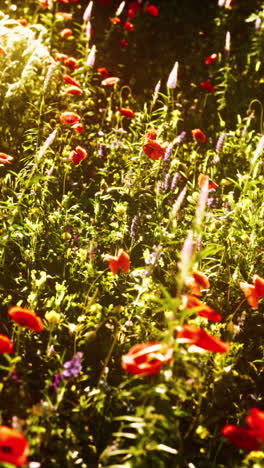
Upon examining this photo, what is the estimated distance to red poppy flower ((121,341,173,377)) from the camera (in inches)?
53.2

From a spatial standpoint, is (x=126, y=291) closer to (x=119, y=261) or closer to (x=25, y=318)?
(x=119, y=261)

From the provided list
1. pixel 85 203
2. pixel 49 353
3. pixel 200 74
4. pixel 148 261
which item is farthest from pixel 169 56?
pixel 49 353

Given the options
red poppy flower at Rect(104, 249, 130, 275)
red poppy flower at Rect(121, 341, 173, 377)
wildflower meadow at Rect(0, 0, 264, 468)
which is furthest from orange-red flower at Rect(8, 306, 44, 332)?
red poppy flower at Rect(104, 249, 130, 275)

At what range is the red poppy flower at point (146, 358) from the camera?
135 centimetres

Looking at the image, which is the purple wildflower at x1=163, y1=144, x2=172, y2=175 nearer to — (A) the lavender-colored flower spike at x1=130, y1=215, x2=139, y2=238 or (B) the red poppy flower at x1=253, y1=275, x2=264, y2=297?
(A) the lavender-colored flower spike at x1=130, y1=215, x2=139, y2=238

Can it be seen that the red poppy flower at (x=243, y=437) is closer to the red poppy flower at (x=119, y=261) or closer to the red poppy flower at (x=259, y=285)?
the red poppy flower at (x=259, y=285)

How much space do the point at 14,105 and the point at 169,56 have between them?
8.54 ft

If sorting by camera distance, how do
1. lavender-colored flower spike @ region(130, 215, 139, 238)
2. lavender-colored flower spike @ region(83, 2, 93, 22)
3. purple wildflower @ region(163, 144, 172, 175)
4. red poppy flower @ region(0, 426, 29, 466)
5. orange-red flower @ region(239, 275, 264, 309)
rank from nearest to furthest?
red poppy flower @ region(0, 426, 29, 466) → orange-red flower @ region(239, 275, 264, 309) → lavender-colored flower spike @ region(130, 215, 139, 238) → purple wildflower @ region(163, 144, 172, 175) → lavender-colored flower spike @ region(83, 2, 93, 22)

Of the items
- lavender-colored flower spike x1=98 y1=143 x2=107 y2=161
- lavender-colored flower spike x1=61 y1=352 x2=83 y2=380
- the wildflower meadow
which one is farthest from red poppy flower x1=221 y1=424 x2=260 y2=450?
lavender-colored flower spike x1=98 y1=143 x2=107 y2=161

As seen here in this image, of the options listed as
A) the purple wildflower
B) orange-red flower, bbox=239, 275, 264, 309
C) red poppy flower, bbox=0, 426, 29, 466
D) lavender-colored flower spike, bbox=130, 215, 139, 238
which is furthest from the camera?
the purple wildflower

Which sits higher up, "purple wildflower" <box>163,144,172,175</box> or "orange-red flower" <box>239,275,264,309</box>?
"purple wildflower" <box>163,144,172,175</box>

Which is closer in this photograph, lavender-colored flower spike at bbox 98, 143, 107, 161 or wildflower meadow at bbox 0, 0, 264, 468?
wildflower meadow at bbox 0, 0, 264, 468

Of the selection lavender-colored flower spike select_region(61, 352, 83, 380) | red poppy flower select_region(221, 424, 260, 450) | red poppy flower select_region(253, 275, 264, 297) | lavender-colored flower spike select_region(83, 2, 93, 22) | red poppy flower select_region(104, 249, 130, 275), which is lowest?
red poppy flower select_region(221, 424, 260, 450)

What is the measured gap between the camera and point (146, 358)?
1468mm
